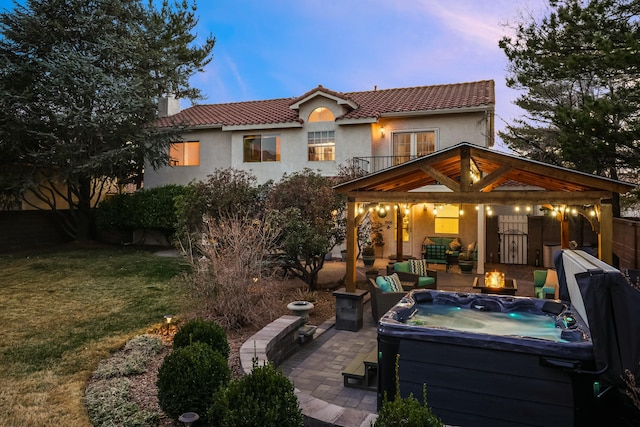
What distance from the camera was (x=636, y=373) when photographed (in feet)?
13.8

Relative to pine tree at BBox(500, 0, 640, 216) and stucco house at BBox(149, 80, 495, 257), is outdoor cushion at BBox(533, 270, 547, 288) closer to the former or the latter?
pine tree at BBox(500, 0, 640, 216)

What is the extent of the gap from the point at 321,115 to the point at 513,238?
9.78 meters

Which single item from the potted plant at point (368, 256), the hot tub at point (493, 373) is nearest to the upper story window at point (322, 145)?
the potted plant at point (368, 256)

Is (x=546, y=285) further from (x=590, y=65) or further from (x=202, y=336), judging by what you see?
(x=202, y=336)

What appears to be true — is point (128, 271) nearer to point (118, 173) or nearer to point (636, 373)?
point (118, 173)

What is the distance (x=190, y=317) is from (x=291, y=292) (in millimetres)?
3774

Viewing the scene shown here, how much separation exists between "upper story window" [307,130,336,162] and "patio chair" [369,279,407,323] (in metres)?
11.1

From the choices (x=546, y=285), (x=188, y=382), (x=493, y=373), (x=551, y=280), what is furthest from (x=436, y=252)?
(x=188, y=382)

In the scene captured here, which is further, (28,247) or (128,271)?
(28,247)

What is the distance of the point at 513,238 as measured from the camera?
18.1 m

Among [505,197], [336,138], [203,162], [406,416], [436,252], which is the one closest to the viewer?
[406,416]

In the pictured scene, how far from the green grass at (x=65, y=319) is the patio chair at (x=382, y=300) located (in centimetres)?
421

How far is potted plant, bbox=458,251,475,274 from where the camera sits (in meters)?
15.4

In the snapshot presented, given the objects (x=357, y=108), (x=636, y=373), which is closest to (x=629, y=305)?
(x=636, y=373)
